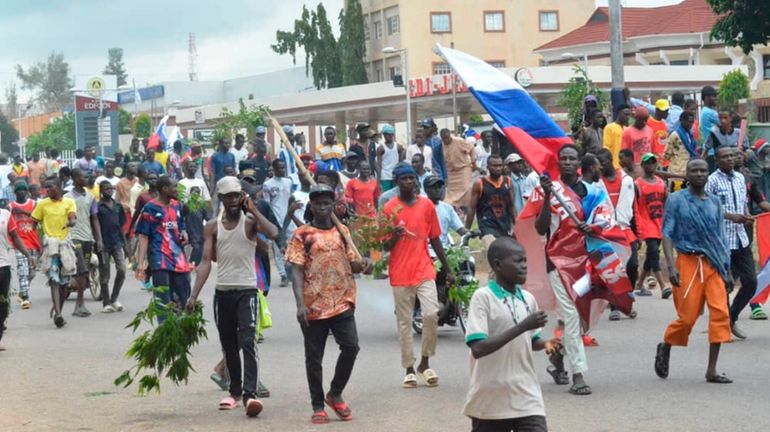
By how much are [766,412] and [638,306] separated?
260 inches

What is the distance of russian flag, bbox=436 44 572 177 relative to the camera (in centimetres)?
1177

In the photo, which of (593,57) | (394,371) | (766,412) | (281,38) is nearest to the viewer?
(766,412)

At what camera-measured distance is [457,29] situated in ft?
266

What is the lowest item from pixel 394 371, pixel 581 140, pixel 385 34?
pixel 394 371

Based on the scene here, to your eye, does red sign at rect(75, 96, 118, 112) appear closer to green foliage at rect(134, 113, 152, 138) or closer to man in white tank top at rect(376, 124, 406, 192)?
green foliage at rect(134, 113, 152, 138)

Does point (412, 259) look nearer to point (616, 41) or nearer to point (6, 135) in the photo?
point (616, 41)

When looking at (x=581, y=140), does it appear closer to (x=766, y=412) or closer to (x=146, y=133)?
(x=766, y=412)

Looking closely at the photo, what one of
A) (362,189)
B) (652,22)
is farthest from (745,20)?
(652,22)

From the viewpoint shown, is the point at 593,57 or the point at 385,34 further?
the point at 385,34

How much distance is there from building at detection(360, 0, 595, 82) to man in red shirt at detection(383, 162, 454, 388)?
68.0 m

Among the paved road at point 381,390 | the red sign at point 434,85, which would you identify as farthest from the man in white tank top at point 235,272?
the red sign at point 434,85

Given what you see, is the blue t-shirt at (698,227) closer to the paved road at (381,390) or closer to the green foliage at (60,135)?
the paved road at (381,390)

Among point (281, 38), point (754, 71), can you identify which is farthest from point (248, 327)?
point (281, 38)

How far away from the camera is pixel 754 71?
5294 cm
